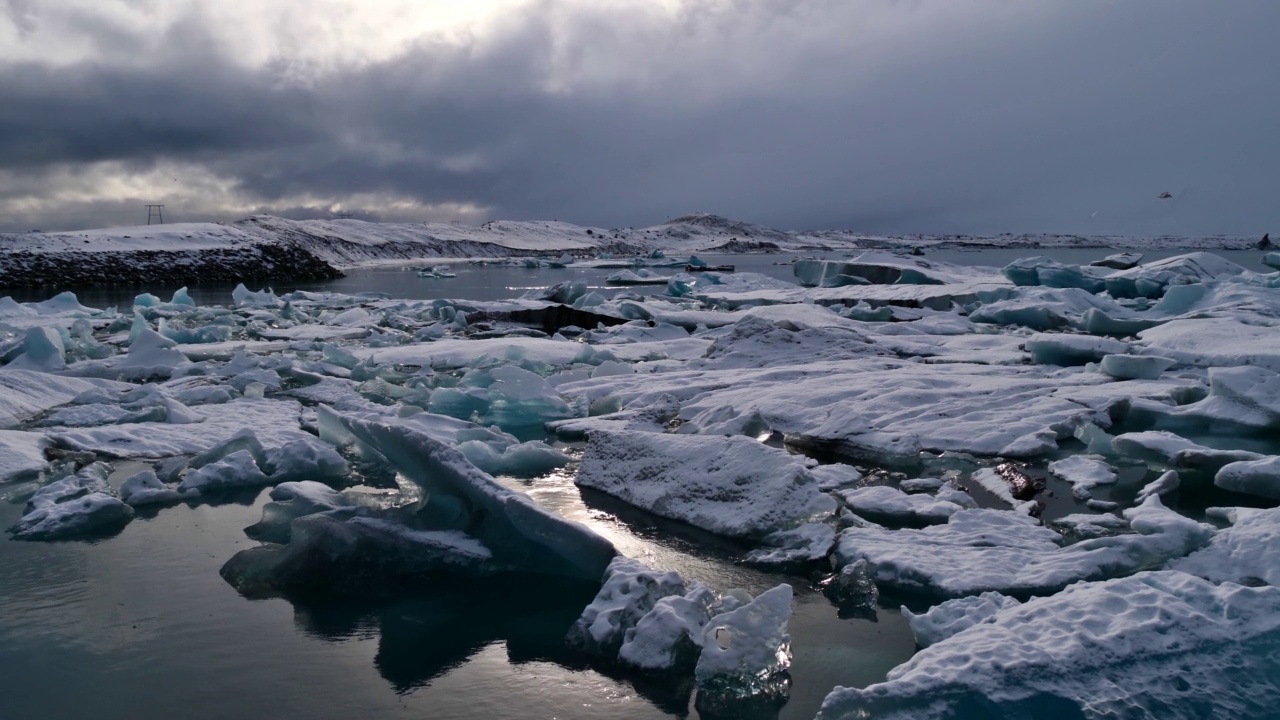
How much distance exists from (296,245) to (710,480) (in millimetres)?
41331

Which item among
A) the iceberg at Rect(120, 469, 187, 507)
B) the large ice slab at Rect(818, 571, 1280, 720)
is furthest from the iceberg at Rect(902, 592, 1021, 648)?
the iceberg at Rect(120, 469, 187, 507)

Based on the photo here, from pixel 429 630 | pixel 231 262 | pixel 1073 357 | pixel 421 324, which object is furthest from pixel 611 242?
pixel 429 630

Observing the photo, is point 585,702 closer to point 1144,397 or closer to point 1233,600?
point 1233,600

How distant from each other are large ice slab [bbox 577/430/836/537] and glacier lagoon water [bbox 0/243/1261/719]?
24 centimetres

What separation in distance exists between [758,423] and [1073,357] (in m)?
4.30

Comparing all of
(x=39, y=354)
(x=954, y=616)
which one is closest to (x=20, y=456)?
(x=39, y=354)

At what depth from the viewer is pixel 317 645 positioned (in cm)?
296

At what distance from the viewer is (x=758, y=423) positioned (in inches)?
228

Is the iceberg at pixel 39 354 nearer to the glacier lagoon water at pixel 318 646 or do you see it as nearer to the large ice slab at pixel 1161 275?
the glacier lagoon water at pixel 318 646

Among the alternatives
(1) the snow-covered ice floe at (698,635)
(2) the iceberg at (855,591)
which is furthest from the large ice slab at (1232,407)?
(1) the snow-covered ice floe at (698,635)

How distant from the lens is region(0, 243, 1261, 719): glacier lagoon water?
2.57m

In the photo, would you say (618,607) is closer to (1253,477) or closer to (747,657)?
(747,657)

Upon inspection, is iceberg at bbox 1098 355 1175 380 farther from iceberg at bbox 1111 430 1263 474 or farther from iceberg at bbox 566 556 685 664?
iceberg at bbox 566 556 685 664

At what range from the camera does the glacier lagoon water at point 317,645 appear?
257 centimetres
